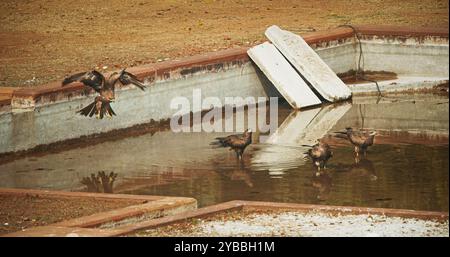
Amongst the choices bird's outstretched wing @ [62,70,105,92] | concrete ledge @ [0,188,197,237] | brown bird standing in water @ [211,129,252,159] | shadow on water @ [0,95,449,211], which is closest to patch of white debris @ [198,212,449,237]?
concrete ledge @ [0,188,197,237]

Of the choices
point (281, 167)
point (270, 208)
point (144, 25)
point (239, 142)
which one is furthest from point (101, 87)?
point (144, 25)

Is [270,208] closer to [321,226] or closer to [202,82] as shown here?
[321,226]

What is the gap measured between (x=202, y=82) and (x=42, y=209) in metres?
6.07

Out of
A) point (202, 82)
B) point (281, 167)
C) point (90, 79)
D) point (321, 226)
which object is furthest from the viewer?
point (202, 82)

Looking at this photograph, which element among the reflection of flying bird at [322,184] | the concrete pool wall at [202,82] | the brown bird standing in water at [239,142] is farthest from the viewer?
the concrete pool wall at [202,82]

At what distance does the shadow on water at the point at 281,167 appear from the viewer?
13170mm

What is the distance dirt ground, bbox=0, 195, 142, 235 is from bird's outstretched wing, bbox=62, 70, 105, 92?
3259 mm

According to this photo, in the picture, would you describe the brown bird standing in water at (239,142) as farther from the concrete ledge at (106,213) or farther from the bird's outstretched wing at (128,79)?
the concrete ledge at (106,213)

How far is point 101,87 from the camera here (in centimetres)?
1598

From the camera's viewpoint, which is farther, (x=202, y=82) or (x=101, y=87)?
(x=202, y=82)

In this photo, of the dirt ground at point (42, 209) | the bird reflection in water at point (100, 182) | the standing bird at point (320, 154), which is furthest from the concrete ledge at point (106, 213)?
the standing bird at point (320, 154)

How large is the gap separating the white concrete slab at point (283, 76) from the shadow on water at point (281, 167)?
0.55 metres

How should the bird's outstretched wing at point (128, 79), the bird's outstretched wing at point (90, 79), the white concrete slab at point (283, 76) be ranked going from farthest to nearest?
the white concrete slab at point (283, 76) → the bird's outstretched wing at point (128, 79) → the bird's outstretched wing at point (90, 79)

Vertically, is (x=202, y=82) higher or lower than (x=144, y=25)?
lower
